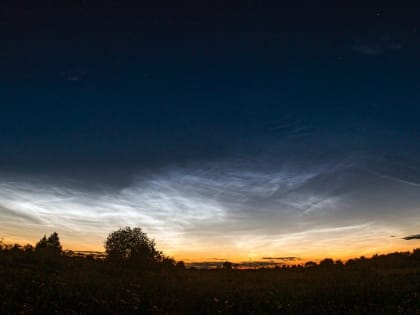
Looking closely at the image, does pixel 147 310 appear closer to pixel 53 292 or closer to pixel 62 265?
pixel 53 292

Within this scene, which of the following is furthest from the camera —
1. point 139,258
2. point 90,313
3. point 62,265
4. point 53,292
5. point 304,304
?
point 139,258

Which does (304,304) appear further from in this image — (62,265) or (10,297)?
(62,265)

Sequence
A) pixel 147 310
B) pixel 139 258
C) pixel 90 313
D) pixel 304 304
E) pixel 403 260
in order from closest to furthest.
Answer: pixel 90 313, pixel 147 310, pixel 304 304, pixel 403 260, pixel 139 258

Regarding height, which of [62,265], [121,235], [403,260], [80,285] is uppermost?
[121,235]

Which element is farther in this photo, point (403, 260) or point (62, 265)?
point (403, 260)

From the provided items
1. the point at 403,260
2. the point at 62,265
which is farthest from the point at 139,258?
the point at 403,260

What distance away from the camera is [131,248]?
61.7m

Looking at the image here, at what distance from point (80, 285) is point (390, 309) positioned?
9.90 m

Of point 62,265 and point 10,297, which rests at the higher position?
point 62,265

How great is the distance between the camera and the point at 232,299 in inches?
518

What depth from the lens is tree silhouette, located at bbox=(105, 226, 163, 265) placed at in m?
60.0

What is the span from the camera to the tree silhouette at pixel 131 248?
197 feet

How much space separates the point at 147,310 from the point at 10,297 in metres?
3.44

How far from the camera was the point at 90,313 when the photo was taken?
9578 mm
